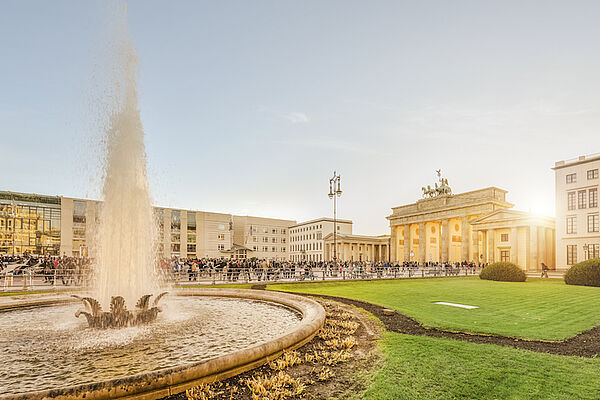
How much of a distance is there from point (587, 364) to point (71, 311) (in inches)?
570

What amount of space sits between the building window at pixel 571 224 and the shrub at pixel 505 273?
23985 millimetres

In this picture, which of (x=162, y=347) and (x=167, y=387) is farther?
(x=162, y=347)

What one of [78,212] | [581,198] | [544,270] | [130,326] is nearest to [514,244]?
[581,198]

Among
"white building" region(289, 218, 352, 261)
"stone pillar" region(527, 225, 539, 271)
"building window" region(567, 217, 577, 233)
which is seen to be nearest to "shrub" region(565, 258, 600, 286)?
"building window" region(567, 217, 577, 233)

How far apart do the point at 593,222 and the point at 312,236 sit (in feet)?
330

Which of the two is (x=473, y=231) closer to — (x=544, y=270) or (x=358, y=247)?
(x=544, y=270)

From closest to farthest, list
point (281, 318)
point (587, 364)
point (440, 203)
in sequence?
point (587, 364) < point (281, 318) < point (440, 203)

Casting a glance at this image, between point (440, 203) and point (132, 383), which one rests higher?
point (440, 203)

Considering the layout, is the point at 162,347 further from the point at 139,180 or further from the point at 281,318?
the point at 139,180

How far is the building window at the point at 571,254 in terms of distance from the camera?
47312 mm

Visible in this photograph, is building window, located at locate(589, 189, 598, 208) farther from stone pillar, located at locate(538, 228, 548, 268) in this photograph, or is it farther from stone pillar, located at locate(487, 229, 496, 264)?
stone pillar, located at locate(487, 229, 496, 264)

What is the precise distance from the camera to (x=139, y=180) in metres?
11.5

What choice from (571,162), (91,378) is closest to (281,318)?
(91,378)

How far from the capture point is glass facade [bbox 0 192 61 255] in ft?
240
